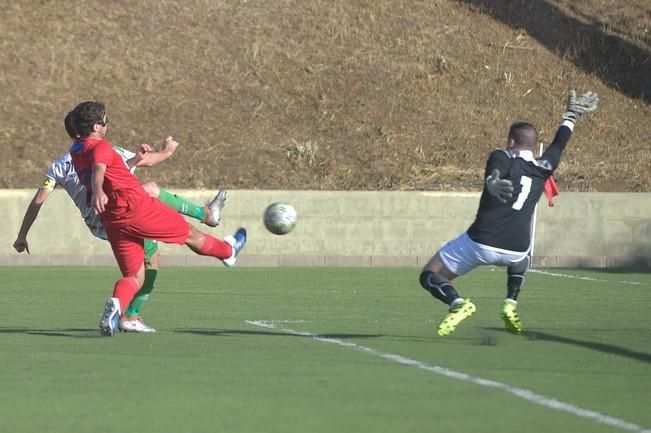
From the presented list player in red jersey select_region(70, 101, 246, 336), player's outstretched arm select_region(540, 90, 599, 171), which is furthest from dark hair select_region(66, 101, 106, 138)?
player's outstretched arm select_region(540, 90, 599, 171)

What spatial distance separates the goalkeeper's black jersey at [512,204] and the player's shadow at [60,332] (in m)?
3.40

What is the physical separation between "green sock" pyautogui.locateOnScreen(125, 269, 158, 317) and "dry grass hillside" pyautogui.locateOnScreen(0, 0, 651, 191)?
1715cm

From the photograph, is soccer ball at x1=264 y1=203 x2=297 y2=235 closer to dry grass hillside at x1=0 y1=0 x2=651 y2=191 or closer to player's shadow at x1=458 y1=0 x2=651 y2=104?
dry grass hillside at x1=0 y1=0 x2=651 y2=191

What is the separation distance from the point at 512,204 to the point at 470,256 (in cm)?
55

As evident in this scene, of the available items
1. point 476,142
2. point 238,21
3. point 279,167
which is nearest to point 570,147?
point 476,142

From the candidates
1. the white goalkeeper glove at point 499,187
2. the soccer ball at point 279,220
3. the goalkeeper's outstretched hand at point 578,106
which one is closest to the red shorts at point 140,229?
the soccer ball at point 279,220

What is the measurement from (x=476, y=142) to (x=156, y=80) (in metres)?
7.71

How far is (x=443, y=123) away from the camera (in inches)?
1319

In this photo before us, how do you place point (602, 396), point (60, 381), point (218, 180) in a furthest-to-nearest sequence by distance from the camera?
point (218, 180) < point (60, 381) < point (602, 396)

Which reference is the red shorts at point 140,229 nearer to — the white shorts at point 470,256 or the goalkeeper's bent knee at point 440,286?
the goalkeeper's bent knee at point 440,286

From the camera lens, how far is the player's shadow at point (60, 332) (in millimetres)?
12367

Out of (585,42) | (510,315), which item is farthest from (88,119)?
(585,42)

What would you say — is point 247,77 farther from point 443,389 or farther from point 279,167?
point 443,389

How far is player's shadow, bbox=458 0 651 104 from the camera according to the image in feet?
119
